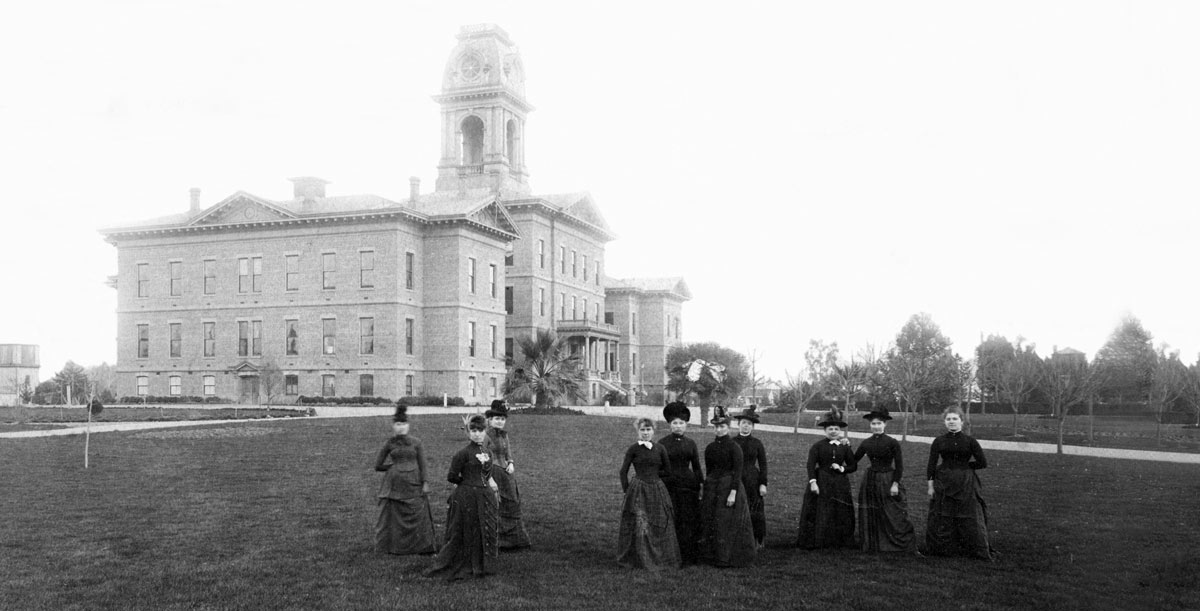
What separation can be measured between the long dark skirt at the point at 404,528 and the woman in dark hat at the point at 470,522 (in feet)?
3.08

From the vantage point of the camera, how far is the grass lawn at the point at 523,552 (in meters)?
9.41

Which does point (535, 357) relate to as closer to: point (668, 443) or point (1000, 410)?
point (668, 443)

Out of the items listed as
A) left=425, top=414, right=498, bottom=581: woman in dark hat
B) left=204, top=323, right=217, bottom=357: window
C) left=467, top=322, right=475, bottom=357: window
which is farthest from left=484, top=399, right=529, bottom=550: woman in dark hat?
left=204, top=323, right=217, bottom=357: window

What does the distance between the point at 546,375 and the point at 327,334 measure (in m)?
17.1

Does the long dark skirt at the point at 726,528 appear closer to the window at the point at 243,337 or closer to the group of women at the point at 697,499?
the group of women at the point at 697,499

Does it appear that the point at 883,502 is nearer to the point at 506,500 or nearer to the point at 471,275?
the point at 506,500

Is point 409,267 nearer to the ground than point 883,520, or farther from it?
farther from it

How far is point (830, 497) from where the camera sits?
39.1ft

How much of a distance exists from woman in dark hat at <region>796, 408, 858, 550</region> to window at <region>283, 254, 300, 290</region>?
45.1 m

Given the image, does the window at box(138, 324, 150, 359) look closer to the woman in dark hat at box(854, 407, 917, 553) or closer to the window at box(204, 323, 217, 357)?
the window at box(204, 323, 217, 357)

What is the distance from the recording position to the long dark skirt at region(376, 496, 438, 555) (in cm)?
1144

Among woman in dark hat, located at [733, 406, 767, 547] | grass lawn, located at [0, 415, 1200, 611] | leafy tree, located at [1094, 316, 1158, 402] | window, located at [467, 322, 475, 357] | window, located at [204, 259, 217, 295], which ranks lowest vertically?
grass lawn, located at [0, 415, 1200, 611]

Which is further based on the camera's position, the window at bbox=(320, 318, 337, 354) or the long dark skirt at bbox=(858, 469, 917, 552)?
the window at bbox=(320, 318, 337, 354)

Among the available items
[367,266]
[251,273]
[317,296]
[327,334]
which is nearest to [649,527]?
[367,266]
